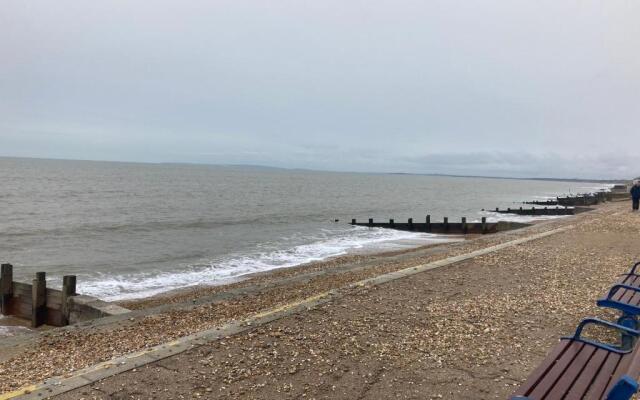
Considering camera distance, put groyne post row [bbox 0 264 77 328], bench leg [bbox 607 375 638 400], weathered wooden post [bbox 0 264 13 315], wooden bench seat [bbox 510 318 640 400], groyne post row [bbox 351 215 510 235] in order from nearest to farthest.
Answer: bench leg [bbox 607 375 638 400] → wooden bench seat [bbox 510 318 640 400] → groyne post row [bbox 0 264 77 328] → weathered wooden post [bbox 0 264 13 315] → groyne post row [bbox 351 215 510 235]

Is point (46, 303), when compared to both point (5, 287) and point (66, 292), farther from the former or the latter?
point (5, 287)

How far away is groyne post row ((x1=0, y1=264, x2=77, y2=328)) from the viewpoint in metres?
9.65

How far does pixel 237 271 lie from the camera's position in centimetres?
1722

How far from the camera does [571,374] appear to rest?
3.33 metres

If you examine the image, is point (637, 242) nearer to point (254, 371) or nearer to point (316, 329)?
point (316, 329)

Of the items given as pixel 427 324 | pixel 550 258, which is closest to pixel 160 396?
pixel 427 324

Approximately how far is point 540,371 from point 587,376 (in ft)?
1.06

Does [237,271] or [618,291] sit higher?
Answer: [618,291]

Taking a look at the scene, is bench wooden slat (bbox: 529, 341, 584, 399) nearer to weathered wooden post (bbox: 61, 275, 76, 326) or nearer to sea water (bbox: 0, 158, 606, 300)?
weathered wooden post (bbox: 61, 275, 76, 326)

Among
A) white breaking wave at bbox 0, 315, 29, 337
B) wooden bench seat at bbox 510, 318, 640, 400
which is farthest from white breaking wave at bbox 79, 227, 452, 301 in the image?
wooden bench seat at bbox 510, 318, 640, 400

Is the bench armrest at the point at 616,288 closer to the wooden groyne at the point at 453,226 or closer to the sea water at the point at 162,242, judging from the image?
the sea water at the point at 162,242

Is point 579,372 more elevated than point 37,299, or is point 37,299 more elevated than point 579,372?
point 579,372

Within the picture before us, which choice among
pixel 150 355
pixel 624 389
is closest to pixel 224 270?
Result: pixel 150 355

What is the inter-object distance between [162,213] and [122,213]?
9.82 feet
